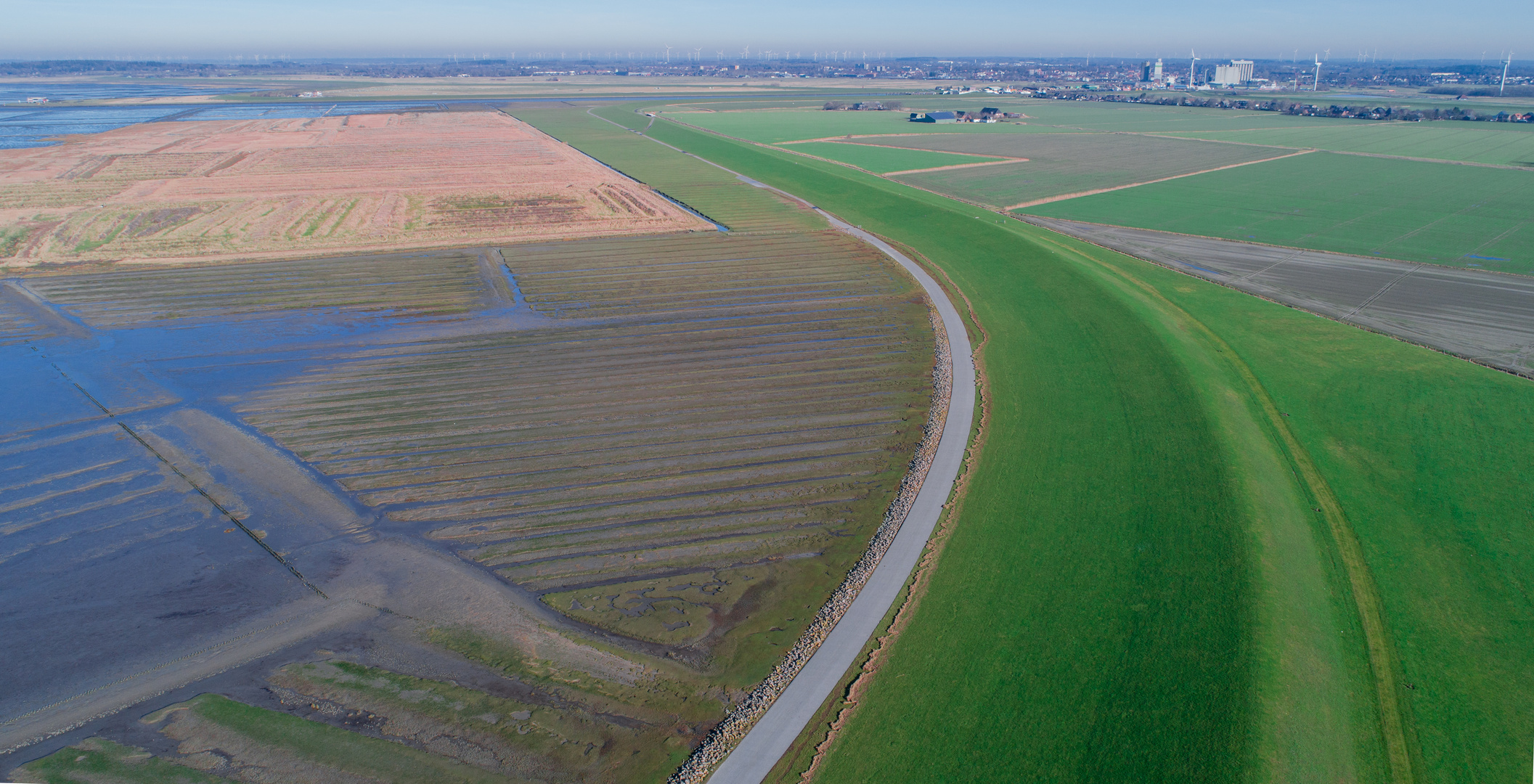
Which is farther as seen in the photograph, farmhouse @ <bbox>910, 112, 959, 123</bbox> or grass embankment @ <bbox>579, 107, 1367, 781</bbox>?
farmhouse @ <bbox>910, 112, 959, 123</bbox>

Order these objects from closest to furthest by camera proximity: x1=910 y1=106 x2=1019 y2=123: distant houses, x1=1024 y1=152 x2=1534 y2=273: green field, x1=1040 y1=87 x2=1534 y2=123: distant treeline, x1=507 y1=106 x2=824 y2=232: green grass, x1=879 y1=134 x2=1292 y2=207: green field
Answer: x1=1024 y1=152 x2=1534 y2=273: green field
x1=507 y1=106 x2=824 y2=232: green grass
x1=879 y1=134 x2=1292 y2=207: green field
x1=1040 y1=87 x2=1534 y2=123: distant treeline
x1=910 y1=106 x2=1019 y2=123: distant houses

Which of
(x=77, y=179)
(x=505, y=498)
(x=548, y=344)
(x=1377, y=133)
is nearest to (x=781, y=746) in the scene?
(x=505, y=498)

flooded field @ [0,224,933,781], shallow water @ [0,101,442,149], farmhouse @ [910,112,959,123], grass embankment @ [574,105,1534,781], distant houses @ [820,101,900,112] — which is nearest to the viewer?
grass embankment @ [574,105,1534,781]

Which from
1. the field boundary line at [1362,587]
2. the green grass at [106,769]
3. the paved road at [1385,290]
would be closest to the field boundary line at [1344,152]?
the paved road at [1385,290]

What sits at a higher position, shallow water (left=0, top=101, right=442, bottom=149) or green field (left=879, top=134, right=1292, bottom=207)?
shallow water (left=0, top=101, right=442, bottom=149)

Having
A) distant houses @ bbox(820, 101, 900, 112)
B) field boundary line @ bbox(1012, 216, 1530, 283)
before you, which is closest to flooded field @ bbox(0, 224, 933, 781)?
field boundary line @ bbox(1012, 216, 1530, 283)

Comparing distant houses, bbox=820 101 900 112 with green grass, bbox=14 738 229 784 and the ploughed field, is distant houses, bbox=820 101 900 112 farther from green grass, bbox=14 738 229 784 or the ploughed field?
green grass, bbox=14 738 229 784

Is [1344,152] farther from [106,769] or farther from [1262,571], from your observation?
[106,769]

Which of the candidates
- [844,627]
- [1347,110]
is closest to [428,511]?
[844,627]
